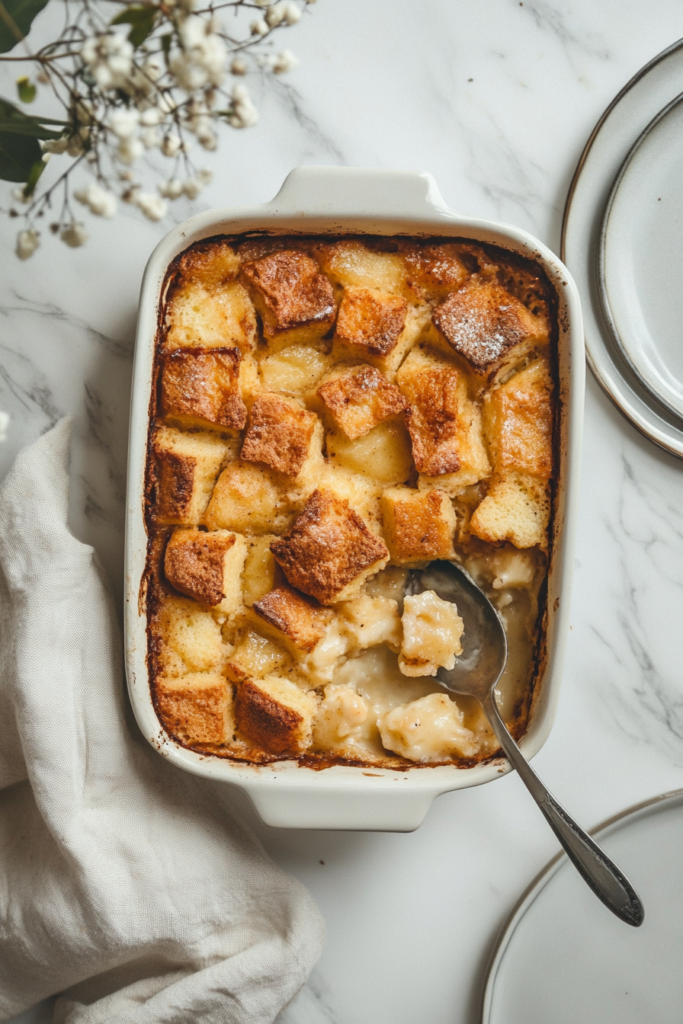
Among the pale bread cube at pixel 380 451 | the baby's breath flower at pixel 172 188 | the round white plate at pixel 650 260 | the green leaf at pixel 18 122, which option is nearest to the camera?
the baby's breath flower at pixel 172 188

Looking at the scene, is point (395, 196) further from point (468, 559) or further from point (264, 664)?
point (264, 664)

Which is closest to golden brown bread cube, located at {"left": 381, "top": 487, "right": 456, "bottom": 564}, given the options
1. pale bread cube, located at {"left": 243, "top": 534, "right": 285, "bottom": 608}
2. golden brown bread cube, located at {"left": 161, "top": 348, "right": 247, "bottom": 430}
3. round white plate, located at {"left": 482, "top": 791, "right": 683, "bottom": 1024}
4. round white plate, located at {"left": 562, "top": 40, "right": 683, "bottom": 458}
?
pale bread cube, located at {"left": 243, "top": 534, "right": 285, "bottom": 608}

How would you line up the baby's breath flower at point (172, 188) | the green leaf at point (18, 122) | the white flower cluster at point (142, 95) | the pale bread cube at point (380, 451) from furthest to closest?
the pale bread cube at point (380, 451) → the green leaf at point (18, 122) → the baby's breath flower at point (172, 188) → the white flower cluster at point (142, 95)

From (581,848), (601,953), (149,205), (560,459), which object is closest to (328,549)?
(560,459)

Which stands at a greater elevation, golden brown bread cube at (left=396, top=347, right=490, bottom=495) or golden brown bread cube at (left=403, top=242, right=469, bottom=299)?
golden brown bread cube at (left=403, top=242, right=469, bottom=299)

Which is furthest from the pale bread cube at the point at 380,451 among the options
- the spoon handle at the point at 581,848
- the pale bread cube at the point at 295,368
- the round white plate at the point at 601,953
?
the round white plate at the point at 601,953

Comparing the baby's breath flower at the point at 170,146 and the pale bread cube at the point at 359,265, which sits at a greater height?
the baby's breath flower at the point at 170,146

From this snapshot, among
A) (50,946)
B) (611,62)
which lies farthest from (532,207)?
(50,946)

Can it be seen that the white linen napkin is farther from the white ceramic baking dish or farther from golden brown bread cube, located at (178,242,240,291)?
golden brown bread cube, located at (178,242,240,291)

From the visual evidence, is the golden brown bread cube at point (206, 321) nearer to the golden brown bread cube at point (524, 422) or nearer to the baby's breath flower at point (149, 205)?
the golden brown bread cube at point (524, 422)
